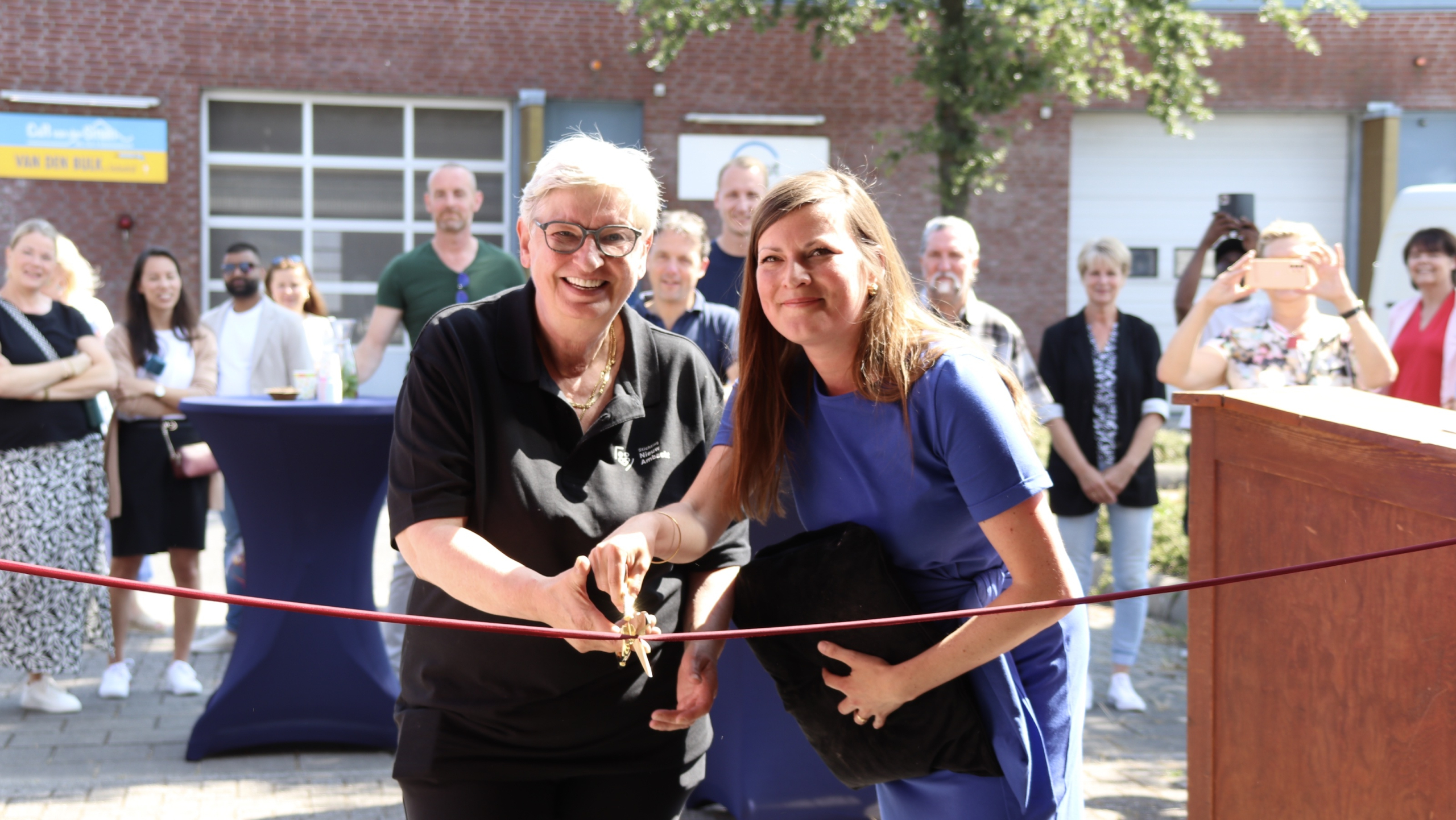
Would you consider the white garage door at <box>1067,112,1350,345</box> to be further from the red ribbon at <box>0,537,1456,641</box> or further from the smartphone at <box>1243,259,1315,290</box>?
the red ribbon at <box>0,537,1456,641</box>

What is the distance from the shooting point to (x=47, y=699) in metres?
5.31

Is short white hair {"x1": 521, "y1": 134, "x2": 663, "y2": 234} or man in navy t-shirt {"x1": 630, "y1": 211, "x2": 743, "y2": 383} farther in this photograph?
man in navy t-shirt {"x1": 630, "y1": 211, "x2": 743, "y2": 383}

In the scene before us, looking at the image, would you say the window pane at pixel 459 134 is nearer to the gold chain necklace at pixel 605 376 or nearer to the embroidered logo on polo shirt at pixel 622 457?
the gold chain necklace at pixel 605 376

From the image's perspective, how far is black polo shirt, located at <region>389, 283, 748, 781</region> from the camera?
2.07 m

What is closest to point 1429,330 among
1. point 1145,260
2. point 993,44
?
point 993,44

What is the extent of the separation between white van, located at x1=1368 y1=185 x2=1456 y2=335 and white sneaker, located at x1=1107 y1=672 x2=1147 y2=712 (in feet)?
16.1

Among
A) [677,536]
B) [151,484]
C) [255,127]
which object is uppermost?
[255,127]

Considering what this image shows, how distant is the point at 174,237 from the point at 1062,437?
1299 centimetres

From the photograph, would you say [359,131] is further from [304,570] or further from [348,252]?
[304,570]

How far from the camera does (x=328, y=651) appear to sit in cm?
479

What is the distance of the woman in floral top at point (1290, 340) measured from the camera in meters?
4.67

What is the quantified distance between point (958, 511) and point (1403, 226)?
9139 millimetres

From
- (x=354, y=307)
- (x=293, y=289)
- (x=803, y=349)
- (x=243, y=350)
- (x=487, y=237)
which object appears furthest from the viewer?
(x=487, y=237)

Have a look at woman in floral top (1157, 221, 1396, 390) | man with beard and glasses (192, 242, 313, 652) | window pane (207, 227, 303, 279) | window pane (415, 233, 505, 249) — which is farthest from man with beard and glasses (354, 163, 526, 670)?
window pane (207, 227, 303, 279)
